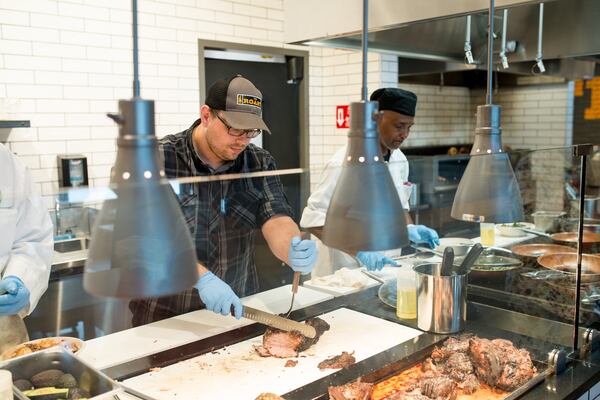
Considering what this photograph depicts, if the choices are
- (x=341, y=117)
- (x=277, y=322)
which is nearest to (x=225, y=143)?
(x=277, y=322)

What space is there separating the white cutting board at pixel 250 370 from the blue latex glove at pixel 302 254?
0.73 feet

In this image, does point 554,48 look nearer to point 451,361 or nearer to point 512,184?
point 512,184

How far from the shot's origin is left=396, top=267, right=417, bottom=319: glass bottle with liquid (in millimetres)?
1739

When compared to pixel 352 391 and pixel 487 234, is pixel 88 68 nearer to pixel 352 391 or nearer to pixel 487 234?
pixel 487 234

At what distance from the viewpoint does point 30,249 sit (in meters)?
1.89

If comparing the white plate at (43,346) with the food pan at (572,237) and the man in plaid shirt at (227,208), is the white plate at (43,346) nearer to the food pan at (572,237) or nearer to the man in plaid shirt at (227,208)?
the man in plaid shirt at (227,208)

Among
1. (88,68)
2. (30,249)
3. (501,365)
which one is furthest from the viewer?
(88,68)

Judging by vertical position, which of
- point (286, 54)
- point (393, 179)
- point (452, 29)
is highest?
point (286, 54)

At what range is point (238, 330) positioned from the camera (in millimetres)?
1604

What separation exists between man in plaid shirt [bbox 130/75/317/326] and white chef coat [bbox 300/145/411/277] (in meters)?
0.06

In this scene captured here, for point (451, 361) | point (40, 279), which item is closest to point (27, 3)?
point (40, 279)

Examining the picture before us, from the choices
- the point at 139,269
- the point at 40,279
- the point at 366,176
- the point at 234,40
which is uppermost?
the point at 234,40

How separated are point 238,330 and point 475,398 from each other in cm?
67

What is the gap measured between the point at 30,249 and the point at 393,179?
141cm
